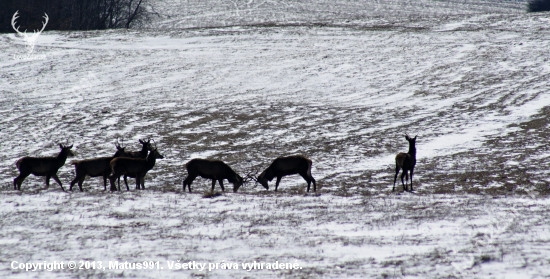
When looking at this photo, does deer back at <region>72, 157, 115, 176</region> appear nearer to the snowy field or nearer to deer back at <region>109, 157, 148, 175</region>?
deer back at <region>109, 157, 148, 175</region>

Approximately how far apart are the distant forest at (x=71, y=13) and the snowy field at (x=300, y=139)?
13252mm

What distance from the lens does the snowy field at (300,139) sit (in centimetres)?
844

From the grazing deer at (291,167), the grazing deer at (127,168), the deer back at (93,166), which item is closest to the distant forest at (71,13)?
the deer back at (93,166)

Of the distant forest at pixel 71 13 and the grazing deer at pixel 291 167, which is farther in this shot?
the distant forest at pixel 71 13

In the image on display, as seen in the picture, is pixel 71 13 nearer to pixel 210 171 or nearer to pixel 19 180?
pixel 19 180

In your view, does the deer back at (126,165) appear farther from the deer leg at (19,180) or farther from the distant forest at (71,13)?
the distant forest at (71,13)

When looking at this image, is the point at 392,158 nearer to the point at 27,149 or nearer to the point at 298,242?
the point at 298,242

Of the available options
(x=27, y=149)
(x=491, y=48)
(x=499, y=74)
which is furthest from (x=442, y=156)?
(x=491, y=48)

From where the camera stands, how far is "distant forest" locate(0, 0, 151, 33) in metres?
63.5

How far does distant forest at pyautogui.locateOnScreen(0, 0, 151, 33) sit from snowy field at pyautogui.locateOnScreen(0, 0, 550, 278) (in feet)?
43.5

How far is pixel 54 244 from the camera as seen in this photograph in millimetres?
8898

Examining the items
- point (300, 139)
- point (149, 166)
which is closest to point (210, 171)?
point (149, 166)

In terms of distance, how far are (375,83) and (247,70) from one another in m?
9.02

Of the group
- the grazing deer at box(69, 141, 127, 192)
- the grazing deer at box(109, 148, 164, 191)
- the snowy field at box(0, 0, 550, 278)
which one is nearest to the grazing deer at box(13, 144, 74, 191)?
the snowy field at box(0, 0, 550, 278)
